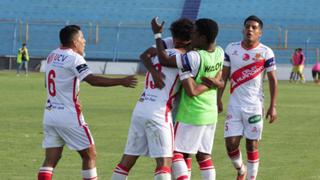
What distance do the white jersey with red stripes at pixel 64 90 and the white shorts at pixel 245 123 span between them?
2.53 metres

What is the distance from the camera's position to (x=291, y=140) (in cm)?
1688

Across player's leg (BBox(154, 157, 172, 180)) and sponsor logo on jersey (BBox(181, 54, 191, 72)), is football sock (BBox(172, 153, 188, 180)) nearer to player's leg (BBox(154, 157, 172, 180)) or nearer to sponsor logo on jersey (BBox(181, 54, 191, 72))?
player's leg (BBox(154, 157, 172, 180))

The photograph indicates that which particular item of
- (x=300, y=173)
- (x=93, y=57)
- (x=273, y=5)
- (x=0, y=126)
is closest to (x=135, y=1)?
(x=93, y=57)

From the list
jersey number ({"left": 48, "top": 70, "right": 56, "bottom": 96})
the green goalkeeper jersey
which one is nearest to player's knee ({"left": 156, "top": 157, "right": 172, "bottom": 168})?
the green goalkeeper jersey

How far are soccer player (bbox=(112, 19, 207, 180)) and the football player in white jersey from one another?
221 cm

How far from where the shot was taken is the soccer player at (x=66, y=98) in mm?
9250

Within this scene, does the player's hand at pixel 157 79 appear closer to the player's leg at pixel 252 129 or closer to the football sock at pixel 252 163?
the player's leg at pixel 252 129

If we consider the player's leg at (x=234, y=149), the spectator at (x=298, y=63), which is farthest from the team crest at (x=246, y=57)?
the spectator at (x=298, y=63)

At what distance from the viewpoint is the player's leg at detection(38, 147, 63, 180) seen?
371 inches

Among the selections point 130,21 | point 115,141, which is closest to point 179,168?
point 115,141

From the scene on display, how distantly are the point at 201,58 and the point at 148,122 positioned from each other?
89 centimetres

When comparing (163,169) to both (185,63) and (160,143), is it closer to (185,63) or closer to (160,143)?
(160,143)

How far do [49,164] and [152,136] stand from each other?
53.0 inches

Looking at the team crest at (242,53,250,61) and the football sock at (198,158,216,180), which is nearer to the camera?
the football sock at (198,158,216,180)
